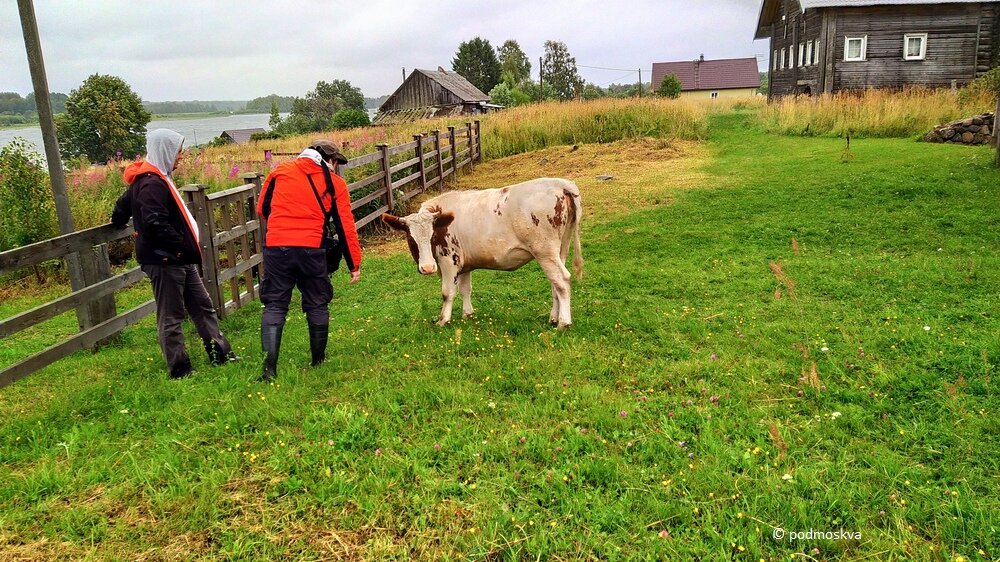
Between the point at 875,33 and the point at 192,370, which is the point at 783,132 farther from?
the point at 192,370

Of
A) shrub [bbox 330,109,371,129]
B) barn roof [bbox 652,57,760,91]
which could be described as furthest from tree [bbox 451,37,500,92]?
shrub [bbox 330,109,371,129]

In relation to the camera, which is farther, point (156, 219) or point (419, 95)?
point (419, 95)

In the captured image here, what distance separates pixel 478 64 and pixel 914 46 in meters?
54.1

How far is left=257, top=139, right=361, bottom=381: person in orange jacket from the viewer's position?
474 cm

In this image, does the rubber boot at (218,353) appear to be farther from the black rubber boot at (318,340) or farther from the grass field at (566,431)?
the black rubber boot at (318,340)

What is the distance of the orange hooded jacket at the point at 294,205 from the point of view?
4.73 meters

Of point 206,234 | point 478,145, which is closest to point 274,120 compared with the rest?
point 478,145

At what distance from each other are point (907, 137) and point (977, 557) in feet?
58.7

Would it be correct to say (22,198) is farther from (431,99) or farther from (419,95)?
(419,95)

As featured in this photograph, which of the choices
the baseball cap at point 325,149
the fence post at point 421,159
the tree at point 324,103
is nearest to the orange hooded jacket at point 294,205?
the baseball cap at point 325,149

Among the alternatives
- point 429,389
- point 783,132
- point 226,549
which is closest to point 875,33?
point 783,132

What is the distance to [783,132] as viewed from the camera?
65.9 feet

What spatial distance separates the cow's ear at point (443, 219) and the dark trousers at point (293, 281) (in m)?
1.36

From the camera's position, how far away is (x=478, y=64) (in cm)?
7294
